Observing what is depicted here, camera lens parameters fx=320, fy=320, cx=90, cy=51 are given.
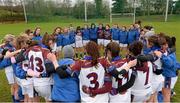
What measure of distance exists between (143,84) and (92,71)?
1262 millimetres

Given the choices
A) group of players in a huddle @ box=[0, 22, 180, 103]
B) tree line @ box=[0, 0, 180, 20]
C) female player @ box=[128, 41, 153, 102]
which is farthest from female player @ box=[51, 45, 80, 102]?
tree line @ box=[0, 0, 180, 20]

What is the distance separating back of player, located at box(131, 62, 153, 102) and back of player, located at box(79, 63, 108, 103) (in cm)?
87

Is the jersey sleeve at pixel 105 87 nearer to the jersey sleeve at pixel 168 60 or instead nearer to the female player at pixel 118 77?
the female player at pixel 118 77

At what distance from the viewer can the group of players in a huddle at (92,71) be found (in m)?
5.28

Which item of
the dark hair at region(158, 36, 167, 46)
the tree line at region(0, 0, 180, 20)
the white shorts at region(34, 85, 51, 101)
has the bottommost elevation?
the tree line at region(0, 0, 180, 20)

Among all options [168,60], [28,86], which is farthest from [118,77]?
[28,86]

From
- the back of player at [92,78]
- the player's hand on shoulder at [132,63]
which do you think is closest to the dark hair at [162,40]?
the player's hand on shoulder at [132,63]

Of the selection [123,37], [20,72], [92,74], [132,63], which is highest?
[132,63]

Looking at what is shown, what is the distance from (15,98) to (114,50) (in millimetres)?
3470

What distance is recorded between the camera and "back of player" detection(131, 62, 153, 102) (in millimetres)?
5887

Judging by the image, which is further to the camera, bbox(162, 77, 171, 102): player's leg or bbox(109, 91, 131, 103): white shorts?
bbox(162, 77, 171, 102): player's leg

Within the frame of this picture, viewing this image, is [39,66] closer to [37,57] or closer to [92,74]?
[37,57]

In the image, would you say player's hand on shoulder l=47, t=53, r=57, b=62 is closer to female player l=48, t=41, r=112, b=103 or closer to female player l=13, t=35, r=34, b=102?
female player l=48, t=41, r=112, b=103

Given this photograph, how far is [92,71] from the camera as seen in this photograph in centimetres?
522
